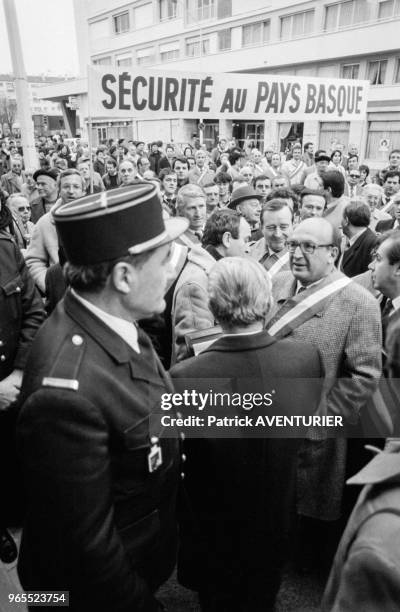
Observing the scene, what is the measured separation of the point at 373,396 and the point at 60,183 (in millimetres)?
3688

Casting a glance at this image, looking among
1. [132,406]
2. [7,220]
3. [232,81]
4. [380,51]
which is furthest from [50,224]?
[380,51]

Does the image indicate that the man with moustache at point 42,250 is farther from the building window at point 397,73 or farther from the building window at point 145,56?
the building window at point 145,56

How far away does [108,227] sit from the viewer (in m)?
1.28

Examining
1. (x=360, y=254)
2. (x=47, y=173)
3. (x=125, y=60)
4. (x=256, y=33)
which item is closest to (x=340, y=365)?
(x=360, y=254)

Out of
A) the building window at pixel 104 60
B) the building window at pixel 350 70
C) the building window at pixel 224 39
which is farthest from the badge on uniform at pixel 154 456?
the building window at pixel 104 60

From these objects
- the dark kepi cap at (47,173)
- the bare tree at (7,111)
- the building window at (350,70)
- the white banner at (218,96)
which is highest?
the building window at (350,70)

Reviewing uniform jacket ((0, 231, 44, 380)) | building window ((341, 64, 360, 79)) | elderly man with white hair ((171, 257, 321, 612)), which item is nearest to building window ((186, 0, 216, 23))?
building window ((341, 64, 360, 79))

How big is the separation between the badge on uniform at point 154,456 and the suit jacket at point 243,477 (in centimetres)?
32

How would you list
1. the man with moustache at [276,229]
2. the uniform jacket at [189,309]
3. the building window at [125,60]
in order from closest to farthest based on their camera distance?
1. the uniform jacket at [189,309]
2. the man with moustache at [276,229]
3. the building window at [125,60]

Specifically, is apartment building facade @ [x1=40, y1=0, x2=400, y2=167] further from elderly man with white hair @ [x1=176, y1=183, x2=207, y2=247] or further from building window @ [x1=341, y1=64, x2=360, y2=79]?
elderly man with white hair @ [x1=176, y1=183, x2=207, y2=247]

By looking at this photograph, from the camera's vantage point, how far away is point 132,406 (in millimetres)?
1279

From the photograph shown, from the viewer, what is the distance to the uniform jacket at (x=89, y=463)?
112 centimetres

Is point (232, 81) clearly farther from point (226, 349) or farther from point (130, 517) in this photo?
point (130, 517)

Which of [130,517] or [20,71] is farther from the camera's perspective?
[20,71]
